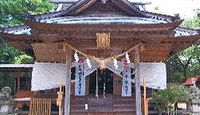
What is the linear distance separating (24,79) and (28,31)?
9832mm

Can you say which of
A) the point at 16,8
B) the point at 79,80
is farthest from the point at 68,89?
the point at 16,8

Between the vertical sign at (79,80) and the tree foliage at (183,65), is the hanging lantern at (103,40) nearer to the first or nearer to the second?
the vertical sign at (79,80)

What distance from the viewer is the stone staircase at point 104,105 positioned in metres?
16.9

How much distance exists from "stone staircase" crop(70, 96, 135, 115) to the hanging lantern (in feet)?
10.4

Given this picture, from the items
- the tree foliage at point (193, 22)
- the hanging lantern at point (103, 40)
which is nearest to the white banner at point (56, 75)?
the hanging lantern at point (103, 40)

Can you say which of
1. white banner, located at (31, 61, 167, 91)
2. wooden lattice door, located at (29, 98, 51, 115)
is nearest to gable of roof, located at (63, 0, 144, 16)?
white banner, located at (31, 61, 167, 91)

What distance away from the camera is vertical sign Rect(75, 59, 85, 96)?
682 inches

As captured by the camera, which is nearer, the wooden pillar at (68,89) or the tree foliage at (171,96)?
the wooden pillar at (68,89)

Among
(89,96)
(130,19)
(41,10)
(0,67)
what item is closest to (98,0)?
(130,19)

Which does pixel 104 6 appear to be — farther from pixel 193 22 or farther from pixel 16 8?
pixel 193 22

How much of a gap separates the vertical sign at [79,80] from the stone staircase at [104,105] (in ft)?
1.54

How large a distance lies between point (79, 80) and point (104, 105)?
181 cm

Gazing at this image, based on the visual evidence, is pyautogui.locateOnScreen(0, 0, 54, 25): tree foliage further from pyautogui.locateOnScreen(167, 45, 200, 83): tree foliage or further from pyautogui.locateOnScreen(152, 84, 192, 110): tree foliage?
pyautogui.locateOnScreen(152, 84, 192, 110): tree foliage

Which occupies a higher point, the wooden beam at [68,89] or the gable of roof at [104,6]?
the gable of roof at [104,6]
